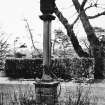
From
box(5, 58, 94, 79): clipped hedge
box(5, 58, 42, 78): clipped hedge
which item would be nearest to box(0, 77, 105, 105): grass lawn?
box(5, 58, 94, 79): clipped hedge

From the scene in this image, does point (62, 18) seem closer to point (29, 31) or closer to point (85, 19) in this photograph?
point (85, 19)

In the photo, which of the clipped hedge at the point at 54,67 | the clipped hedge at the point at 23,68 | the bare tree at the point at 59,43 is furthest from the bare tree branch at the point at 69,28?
the bare tree at the point at 59,43

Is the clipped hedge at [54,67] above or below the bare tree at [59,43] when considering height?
below

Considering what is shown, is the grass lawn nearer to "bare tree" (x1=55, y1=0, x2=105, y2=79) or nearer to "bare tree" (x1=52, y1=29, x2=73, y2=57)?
"bare tree" (x1=55, y1=0, x2=105, y2=79)

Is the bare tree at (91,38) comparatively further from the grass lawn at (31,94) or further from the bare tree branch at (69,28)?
the grass lawn at (31,94)

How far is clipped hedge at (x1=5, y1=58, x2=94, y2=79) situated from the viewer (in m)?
19.1

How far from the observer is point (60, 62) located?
64.4 ft

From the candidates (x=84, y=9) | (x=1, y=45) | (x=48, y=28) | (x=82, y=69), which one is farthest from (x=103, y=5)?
(x=1, y=45)

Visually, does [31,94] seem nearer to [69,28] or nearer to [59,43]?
[69,28]

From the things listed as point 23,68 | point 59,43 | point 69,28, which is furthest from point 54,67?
point 59,43

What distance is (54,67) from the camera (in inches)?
774

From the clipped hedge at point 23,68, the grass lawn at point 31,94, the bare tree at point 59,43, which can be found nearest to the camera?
the grass lawn at point 31,94

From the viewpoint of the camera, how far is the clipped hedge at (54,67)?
1911 centimetres

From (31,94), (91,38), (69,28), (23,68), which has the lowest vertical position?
(31,94)
